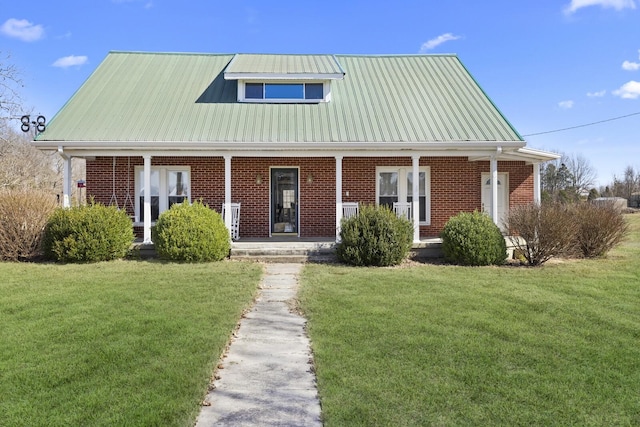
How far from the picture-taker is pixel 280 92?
43.6ft

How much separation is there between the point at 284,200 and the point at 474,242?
583 centimetres

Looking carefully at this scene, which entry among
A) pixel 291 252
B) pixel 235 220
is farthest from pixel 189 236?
pixel 235 220

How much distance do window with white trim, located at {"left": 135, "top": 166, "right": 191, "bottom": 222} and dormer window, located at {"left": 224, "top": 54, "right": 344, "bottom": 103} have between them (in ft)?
9.45

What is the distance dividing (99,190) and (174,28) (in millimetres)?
6620

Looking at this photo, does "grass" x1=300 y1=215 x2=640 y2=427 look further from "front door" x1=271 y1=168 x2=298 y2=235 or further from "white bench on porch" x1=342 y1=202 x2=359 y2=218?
"front door" x1=271 y1=168 x2=298 y2=235

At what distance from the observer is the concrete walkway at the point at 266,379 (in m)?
3.07

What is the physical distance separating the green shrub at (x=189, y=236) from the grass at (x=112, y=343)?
4.54 feet

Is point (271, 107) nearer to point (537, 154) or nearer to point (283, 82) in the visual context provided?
point (283, 82)

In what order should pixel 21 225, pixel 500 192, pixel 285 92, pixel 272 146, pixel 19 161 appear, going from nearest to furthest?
pixel 21 225
pixel 272 146
pixel 285 92
pixel 500 192
pixel 19 161

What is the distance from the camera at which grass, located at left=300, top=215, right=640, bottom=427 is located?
124 inches

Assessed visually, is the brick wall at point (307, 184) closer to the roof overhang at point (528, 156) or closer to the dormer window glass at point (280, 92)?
the roof overhang at point (528, 156)

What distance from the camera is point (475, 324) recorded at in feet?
17.1

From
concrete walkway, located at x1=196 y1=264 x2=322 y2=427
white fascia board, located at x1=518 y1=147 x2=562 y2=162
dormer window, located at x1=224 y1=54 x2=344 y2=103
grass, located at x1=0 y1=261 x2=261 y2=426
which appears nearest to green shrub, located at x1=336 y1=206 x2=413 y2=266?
grass, located at x1=0 y1=261 x2=261 y2=426

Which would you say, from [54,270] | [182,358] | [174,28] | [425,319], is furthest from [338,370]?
[174,28]
